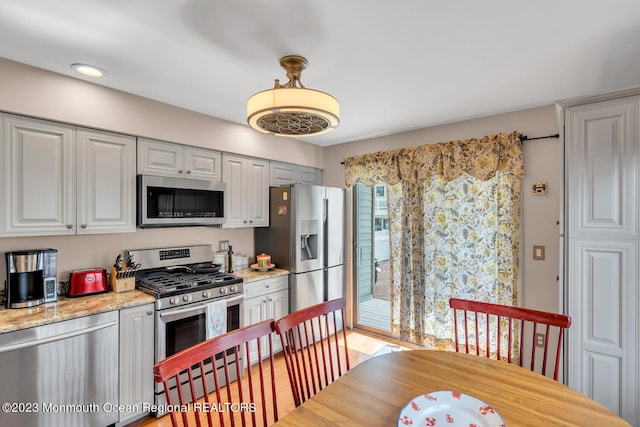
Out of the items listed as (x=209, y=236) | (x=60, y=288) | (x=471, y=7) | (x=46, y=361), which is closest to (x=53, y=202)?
(x=60, y=288)

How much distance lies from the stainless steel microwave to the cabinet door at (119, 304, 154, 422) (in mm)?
741

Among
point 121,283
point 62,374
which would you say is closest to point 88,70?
point 121,283

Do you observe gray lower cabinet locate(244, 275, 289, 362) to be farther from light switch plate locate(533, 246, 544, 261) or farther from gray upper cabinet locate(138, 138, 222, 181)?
light switch plate locate(533, 246, 544, 261)

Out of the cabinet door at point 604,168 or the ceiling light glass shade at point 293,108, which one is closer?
the ceiling light glass shade at point 293,108

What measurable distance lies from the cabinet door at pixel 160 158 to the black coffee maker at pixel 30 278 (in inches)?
34.6

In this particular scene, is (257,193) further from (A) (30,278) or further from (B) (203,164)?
(A) (30,278)

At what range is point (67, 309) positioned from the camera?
2016mm

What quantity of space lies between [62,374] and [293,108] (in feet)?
6.87

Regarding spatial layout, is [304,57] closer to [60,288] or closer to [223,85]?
[223,85]

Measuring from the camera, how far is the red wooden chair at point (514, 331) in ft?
5.22

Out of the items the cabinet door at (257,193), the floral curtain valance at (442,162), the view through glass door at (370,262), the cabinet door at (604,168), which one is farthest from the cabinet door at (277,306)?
the cabinet door at (604,168)

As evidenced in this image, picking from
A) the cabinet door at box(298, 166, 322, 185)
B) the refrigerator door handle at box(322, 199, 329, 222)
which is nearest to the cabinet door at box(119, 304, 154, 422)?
the refrigerator door handle at box(322, 199, 329, 222)

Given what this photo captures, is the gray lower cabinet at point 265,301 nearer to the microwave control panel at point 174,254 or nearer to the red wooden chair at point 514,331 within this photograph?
the microwave control panel at point 174,254

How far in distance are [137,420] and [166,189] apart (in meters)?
1.76
